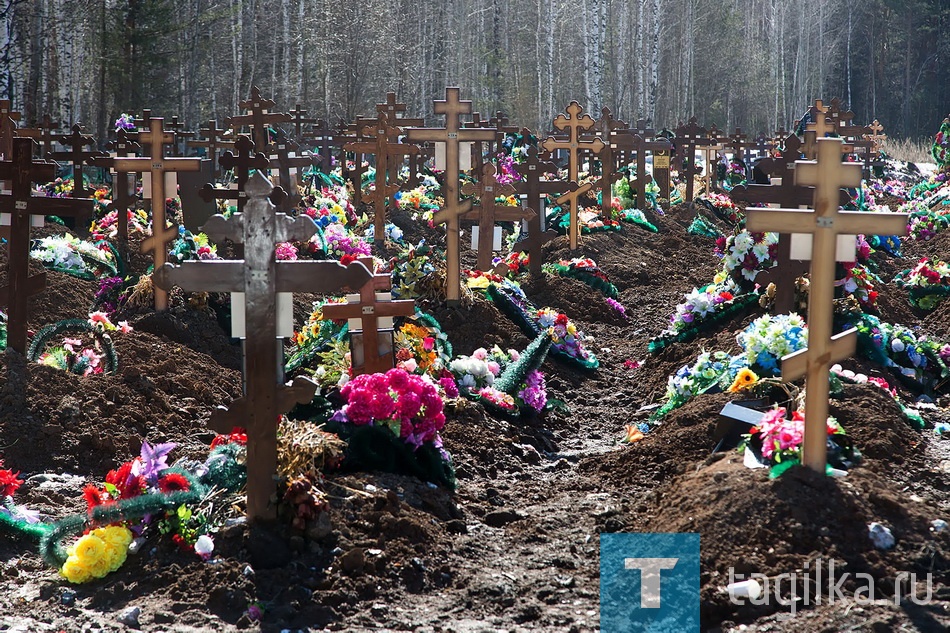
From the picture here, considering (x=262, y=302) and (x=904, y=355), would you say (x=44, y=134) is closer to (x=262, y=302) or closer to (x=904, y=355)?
(x=904, y=355)

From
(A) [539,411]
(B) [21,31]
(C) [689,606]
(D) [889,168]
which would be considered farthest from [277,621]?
(D) [889,168]

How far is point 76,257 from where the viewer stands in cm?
1216

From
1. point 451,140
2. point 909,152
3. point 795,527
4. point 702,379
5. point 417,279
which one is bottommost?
point 795,527

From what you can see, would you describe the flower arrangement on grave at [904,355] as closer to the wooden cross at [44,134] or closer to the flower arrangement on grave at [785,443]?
the flower arrangement on grave at [785,443]

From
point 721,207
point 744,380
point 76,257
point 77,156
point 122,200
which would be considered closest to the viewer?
point 744,380

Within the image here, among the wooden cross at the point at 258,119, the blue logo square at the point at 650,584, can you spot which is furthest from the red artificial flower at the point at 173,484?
the wooden cross at the point at 258,119

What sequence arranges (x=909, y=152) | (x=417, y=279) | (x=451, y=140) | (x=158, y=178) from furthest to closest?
(x=909, y=152), (x=451, y=140), (x=417, y=279), (x=158, y=178)

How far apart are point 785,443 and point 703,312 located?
5082 mm

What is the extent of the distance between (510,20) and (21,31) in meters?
29.4

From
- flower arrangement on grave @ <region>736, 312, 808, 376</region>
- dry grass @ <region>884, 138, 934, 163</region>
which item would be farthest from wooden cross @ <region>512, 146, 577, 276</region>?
dry grass @ <region>884, 138, 934, 163</region>

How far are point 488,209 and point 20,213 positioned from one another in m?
6.01

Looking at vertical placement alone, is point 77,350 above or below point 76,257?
below

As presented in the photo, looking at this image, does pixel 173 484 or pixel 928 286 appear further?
pixel 928 286

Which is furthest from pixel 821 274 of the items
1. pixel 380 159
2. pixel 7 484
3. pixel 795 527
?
pixel 380 159
